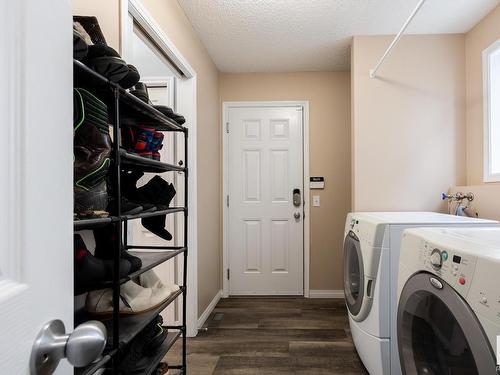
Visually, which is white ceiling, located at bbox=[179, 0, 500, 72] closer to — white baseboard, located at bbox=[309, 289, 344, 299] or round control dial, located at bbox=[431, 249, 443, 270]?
round control dial, located at bbox=[431, 249, 443, 270]

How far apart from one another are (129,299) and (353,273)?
151cm

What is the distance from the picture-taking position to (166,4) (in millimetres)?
2162

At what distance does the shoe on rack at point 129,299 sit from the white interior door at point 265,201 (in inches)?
94.0

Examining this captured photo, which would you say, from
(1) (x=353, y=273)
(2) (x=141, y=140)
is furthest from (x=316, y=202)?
(2) (x=141, y=140)

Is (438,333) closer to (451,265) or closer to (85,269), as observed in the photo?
(451,265)

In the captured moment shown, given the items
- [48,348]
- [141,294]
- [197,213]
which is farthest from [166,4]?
[48,348]

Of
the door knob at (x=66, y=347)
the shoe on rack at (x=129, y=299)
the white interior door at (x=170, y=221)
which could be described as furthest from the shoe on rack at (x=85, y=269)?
the white interior door at (x=170, y=221)

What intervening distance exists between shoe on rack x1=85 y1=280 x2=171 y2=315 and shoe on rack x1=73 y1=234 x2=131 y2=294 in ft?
0.53

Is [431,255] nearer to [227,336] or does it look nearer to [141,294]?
[141,294]

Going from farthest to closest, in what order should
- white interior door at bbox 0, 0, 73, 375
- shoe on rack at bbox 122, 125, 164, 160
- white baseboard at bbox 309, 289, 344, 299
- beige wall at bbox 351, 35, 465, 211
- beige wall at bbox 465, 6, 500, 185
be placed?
white baseboard at bbox 309, 289, 344, 299 → beige wall at bbox 351, 35, 465, 211 → beige wall at bbox 465, 6, 500, 185 → shoe on rack at bbox 122, 125, 164, 160 → white interior door at bbox 0, 0, 73, 375

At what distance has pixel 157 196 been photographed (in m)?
1.46

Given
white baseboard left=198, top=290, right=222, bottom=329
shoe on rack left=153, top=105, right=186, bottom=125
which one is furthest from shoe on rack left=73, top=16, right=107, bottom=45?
white baseboard left=198, top=290, right=222, bottom=329

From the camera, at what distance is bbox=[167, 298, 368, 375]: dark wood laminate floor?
2205 millimetres

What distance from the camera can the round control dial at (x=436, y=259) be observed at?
98 cm
